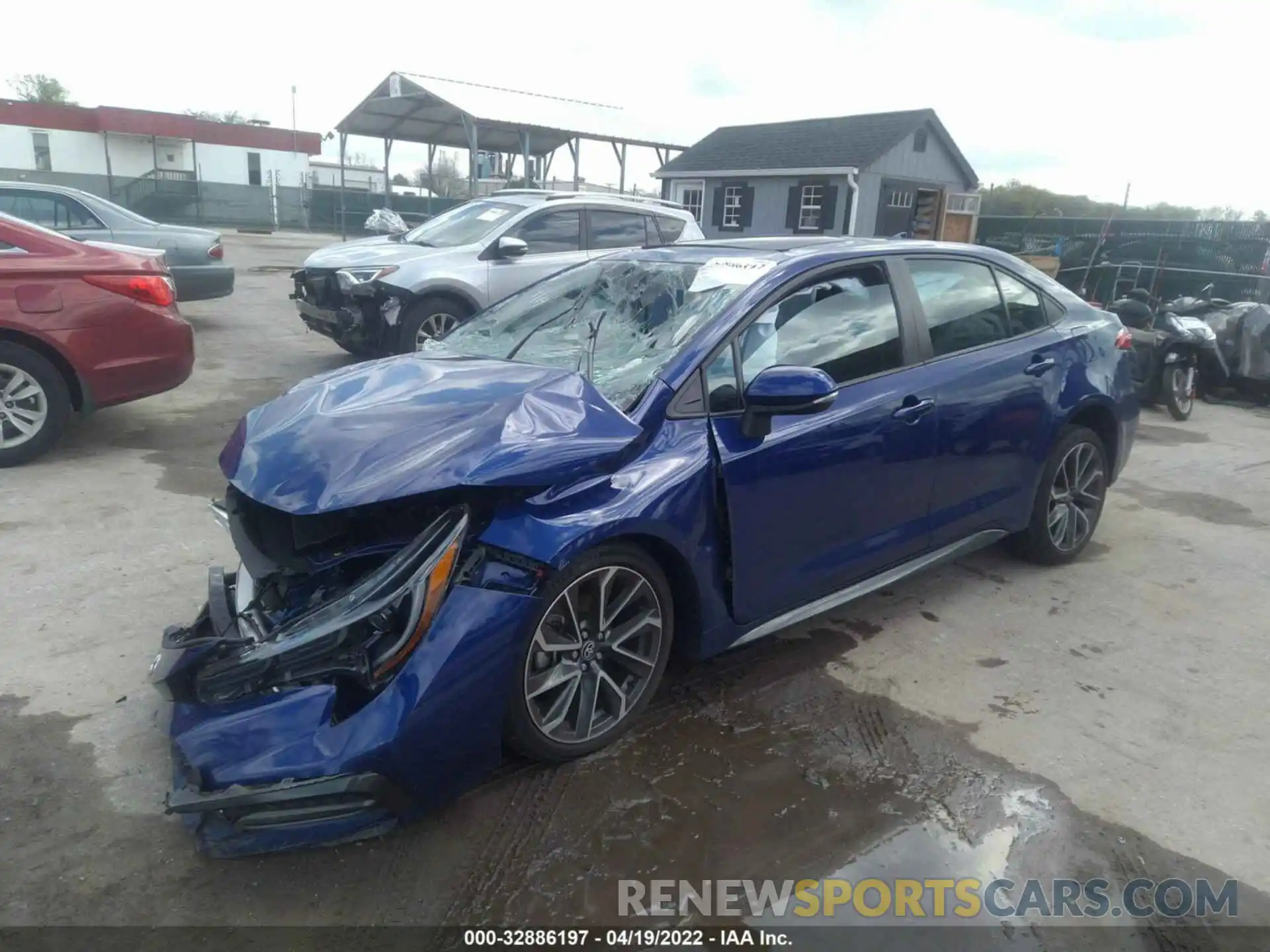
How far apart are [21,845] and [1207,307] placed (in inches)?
477

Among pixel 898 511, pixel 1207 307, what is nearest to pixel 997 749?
pixel 898 511

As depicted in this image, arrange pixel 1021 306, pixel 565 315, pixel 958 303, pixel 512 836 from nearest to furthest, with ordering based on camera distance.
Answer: pixel 512 836 → pixel 565 315 → pixel 958 303 → pixel 1021 306

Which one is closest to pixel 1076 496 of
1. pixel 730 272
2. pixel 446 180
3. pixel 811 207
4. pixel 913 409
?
pixel 913 409

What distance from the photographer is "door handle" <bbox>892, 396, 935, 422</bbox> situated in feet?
11.6

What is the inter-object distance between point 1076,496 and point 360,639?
3769mm

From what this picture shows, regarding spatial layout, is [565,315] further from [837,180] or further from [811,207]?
[811,207]

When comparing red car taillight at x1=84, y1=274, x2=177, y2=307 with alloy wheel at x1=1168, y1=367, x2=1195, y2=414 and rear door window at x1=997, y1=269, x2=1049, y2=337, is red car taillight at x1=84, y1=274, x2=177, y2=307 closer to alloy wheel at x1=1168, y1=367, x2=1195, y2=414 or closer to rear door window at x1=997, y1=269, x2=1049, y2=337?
rear door window at x1=997, y1=269, x2=1049, y2=337

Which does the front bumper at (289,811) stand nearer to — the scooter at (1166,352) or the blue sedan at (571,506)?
the blue sedan at (571,506)

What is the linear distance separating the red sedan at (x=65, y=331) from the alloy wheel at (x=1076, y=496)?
5.46 meters

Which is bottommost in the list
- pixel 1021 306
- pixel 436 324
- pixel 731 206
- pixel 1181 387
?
pixel 1181 387

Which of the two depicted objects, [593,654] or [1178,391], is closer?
[593,654]

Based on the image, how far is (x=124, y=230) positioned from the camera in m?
9.95

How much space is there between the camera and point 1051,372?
14.0 feet

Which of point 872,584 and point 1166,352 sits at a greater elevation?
point 1166,352
